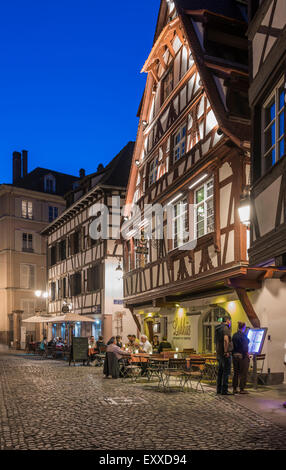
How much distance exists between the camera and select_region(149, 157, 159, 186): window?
68.6 feet

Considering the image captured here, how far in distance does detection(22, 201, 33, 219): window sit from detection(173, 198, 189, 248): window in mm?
31289

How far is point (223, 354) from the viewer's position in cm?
1123

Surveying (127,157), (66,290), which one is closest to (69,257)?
(66,290)

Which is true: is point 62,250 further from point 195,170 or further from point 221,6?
point 195,170

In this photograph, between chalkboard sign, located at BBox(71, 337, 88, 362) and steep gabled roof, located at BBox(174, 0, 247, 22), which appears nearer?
steep gabled roof, located at BBox(174, 0, 247, 22)

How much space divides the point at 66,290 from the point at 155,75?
19211mm

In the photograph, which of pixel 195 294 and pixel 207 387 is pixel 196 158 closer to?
pixel 195 294

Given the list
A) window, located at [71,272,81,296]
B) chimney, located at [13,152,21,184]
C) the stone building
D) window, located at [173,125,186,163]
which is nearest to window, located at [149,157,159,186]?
window, located at [173,125,186,163]

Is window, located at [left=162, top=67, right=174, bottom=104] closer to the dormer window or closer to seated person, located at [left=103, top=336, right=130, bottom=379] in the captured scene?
seated person, located at [left=103, top=336, right=130, bottom=379]

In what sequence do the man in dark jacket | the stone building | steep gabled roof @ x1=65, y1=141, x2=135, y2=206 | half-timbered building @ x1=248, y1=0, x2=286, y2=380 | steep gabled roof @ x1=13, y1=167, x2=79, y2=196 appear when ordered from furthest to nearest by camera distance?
steep gabled roof @ x1=13, y1=167, x2=79, y2=196
the stone building
steep gabled roof @ x1=65, y1=141, x2=135, y2=206
the man in dark jacket
half-timbered building @ x1=248, y1=0, x2=286, y2=380

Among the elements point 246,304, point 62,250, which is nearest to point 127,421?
point 246,304

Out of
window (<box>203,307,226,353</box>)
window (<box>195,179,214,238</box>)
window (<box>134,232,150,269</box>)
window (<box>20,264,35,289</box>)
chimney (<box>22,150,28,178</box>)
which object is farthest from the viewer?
chimney (<box>22,150,28,178</box>)

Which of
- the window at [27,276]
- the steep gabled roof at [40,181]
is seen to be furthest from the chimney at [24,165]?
the window at [27,276]

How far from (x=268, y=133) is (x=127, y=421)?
228 inches
